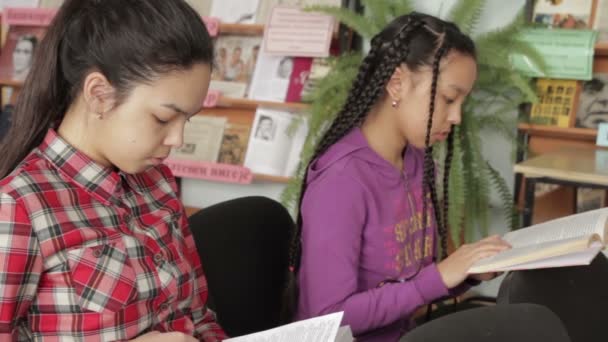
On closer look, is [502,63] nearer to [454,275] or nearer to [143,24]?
[454,275]

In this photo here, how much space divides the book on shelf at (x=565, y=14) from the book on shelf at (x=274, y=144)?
997mm

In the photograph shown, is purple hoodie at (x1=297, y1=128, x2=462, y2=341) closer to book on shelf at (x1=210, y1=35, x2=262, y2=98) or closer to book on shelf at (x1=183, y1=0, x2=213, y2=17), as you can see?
book on shelf at (x1=210, y1=35, x2=262, y2=98)

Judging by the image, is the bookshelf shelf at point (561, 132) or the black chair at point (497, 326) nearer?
the black chair at point (497, 326)

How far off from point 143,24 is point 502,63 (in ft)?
5.14

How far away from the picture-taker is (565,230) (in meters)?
1.12

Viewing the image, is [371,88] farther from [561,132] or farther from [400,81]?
[561,132]

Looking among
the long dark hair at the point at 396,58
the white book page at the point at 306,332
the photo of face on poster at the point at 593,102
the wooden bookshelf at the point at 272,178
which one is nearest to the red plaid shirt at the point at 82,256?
the white book page at the point at 306,332

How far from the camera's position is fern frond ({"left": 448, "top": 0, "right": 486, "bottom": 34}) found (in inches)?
91.4

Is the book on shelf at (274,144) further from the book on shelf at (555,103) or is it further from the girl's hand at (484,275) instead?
the girl's hand at (484,275)

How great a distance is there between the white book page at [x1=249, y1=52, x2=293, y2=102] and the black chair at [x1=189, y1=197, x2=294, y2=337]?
1474 mm

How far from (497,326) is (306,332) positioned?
0.91 feet

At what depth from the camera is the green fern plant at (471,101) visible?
2.29m

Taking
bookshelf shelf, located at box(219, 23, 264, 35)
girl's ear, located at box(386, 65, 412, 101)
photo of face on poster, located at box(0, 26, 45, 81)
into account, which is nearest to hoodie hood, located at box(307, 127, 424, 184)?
girl's ear, located at box(386, 65, 412, 101)

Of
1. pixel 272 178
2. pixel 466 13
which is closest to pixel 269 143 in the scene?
pixel 272 178
